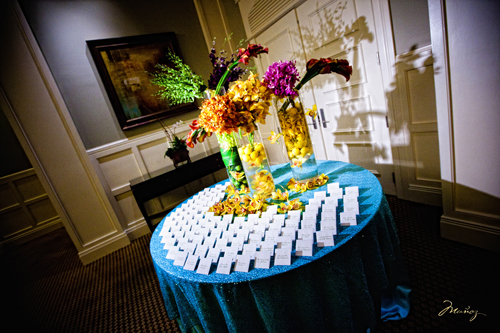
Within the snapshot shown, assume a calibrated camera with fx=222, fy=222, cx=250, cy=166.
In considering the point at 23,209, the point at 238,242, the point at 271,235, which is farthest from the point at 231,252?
the point at 23,209

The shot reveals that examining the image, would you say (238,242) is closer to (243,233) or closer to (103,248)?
(243,233)

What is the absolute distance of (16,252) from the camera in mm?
3400

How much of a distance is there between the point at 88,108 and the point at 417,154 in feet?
11.1

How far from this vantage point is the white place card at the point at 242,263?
2.35 feet

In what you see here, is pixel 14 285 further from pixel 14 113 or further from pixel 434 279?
pixel 434 279

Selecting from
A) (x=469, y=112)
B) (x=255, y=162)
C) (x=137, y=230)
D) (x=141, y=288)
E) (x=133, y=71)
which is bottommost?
(x=141, y=288)

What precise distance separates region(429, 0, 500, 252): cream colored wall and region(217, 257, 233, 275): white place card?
1497mm

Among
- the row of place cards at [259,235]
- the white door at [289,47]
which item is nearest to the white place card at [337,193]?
the row of place cards at [259,235]

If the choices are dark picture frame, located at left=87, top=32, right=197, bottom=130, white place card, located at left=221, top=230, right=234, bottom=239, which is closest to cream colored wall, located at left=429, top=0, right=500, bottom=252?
white place card, located at left=221, top=230, right=234, bottom=239

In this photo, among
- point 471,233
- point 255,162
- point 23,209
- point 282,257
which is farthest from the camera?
point 23,209

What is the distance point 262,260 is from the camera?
723 mm

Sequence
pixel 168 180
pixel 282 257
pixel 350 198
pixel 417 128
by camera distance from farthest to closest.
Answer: pixel 168 180 < pixel 417 128 < pixel 350 198 < pixel 282 257

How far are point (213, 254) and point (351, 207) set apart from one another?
21.5 inches

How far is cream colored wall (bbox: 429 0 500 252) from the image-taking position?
1.11 m
